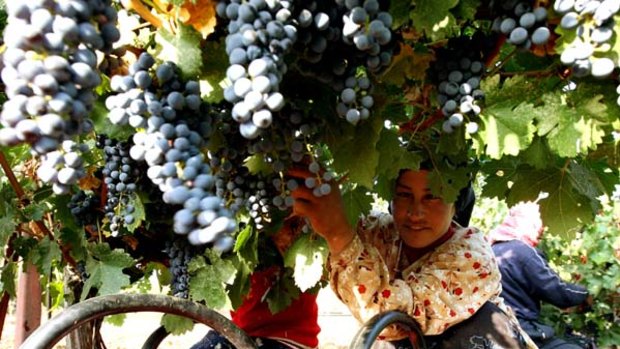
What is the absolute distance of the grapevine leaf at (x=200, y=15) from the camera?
617mm

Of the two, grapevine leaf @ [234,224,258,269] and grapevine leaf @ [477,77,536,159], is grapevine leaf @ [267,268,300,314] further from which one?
grapevine leaf @ [477,77,536,159]

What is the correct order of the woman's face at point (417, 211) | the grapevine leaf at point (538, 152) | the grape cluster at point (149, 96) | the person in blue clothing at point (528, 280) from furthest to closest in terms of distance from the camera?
1. the person in blue clothing at point (528, 280)
2. the woman's face at point (417, 211)
3. the grapevine leaf at point (538, 152)
4. the grape cluster at point (149, 96)

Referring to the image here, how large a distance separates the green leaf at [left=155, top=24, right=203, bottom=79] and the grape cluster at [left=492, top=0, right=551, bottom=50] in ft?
1.13

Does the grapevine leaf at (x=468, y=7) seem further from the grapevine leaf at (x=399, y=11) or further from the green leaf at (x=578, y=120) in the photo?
the green leaf at (x=578, y=120)

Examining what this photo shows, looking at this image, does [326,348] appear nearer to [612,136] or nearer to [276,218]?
[276,218]

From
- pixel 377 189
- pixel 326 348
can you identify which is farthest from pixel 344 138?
pixel 326 348

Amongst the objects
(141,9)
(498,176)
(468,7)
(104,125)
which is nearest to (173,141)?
(141,9)

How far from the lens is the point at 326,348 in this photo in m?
5.76

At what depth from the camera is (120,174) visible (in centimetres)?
103

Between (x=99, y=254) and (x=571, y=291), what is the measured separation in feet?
9.72

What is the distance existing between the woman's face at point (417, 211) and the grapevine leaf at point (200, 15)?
1.21m

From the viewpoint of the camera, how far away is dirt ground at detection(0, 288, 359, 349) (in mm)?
5945

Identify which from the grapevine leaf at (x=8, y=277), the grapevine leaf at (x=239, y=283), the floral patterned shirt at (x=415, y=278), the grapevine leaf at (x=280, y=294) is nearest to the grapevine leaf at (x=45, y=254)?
the grapevine leaf at (x=8, y=277)

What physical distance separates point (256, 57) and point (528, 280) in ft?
10.6
